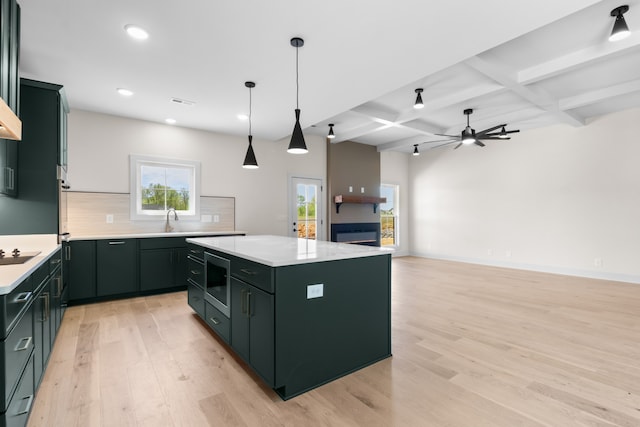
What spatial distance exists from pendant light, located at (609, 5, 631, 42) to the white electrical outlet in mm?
3055

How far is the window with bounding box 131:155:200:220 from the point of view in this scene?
4695mm

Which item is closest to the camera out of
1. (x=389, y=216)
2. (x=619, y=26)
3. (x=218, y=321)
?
(x=619, y=26)

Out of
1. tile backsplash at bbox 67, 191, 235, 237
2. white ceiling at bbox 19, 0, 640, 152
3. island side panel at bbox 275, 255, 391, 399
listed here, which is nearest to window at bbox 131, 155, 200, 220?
tile backsplash at bbox 67, 191, 235, 237

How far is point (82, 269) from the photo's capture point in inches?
148

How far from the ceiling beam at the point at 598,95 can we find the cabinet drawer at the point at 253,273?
5.24 m

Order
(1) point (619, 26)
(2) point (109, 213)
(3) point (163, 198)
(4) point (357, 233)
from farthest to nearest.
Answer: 1. (4) point (357, 233)
2. (3) point (163, 198)
3. (2) point (109, 213)
4. (1) point (619, 26)

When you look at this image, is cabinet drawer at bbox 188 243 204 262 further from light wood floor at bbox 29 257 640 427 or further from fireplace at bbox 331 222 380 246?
fireplace at bbox 331 222 380 246

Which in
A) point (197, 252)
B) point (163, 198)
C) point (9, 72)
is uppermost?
point (9, 72)

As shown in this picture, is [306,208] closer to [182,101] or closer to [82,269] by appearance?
[182,101]

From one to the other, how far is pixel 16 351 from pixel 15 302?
23 centimetres

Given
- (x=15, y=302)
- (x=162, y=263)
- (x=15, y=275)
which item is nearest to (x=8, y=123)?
(x=15, y=275)

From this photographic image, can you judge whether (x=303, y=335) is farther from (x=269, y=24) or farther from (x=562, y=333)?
(x=562, y=333)

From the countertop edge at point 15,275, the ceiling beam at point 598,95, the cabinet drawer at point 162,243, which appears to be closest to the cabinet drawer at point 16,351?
the countertop edge at point 15,275

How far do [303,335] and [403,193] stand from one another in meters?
7.03
